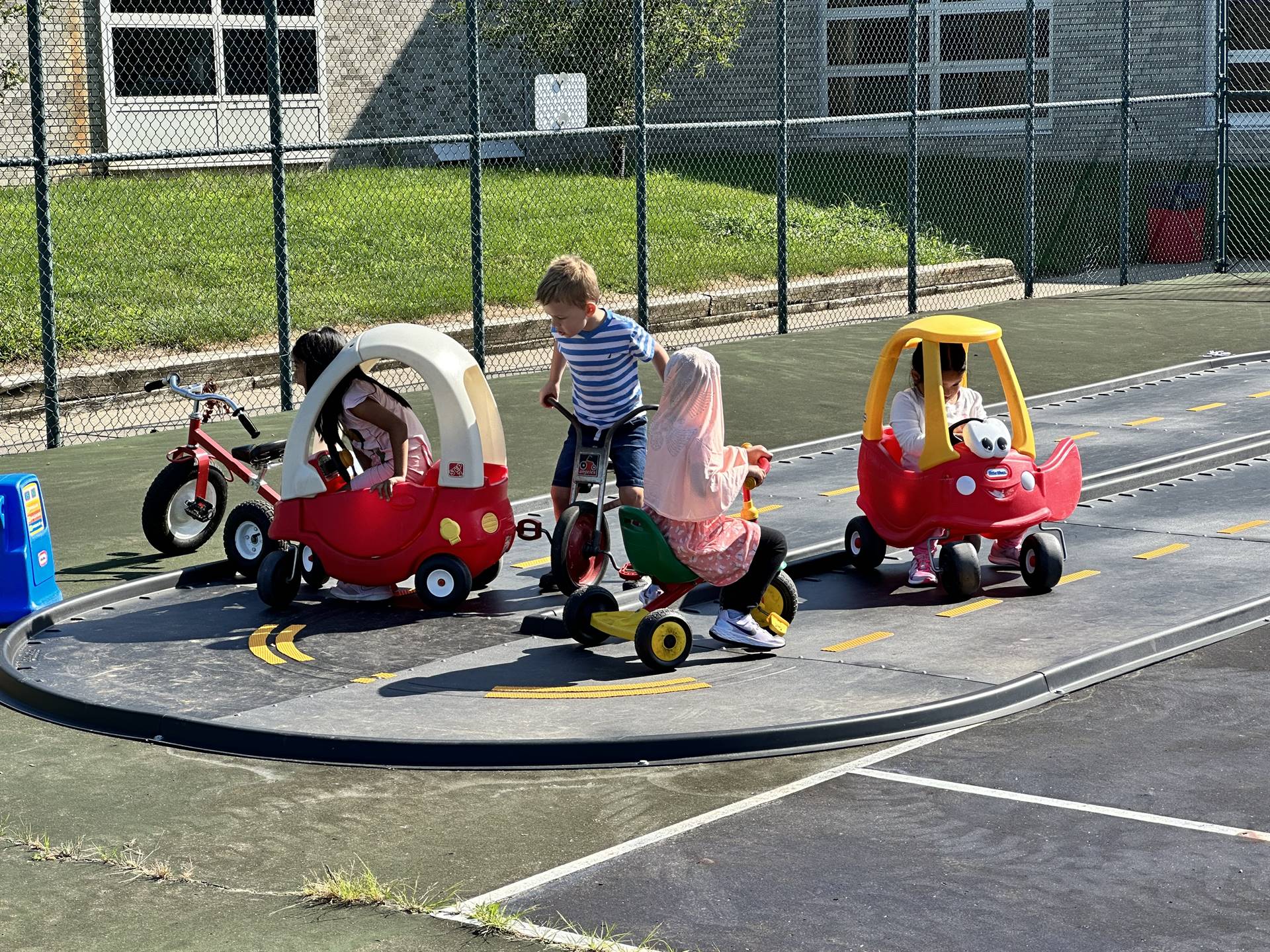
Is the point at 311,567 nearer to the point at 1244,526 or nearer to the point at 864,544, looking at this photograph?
the point at 864,544

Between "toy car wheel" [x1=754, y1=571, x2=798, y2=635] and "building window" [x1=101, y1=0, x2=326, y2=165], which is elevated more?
"building window" [x1=101, y1=0, x2=326, y2=165]

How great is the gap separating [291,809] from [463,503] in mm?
2537

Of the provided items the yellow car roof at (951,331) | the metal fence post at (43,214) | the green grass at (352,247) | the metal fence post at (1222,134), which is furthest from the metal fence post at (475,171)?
the metal fence post at (1222,134)

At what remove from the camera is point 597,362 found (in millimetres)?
8477

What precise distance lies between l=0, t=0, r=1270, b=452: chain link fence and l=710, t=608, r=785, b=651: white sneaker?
21.6 ft

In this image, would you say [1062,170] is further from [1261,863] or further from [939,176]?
[1261,863]

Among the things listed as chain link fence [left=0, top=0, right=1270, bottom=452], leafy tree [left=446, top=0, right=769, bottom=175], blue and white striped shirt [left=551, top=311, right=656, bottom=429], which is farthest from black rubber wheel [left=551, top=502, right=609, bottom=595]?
leafy tree [left=446, top=0, right=769, bottom=175]

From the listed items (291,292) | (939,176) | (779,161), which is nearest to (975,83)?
(939,176)

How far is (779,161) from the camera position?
17359mm

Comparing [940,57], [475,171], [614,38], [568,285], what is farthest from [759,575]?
[940,57]

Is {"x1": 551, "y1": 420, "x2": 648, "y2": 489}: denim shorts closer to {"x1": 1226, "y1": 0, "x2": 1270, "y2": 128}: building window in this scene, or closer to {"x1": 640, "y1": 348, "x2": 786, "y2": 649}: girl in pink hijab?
{"x1": 640, "y1": 348, "x2": 786, "y2": 649}: girl in pink hijab

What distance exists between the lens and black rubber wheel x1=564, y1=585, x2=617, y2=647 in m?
7.50

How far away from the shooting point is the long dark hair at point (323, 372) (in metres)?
8.40

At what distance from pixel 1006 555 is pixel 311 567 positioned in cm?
321
